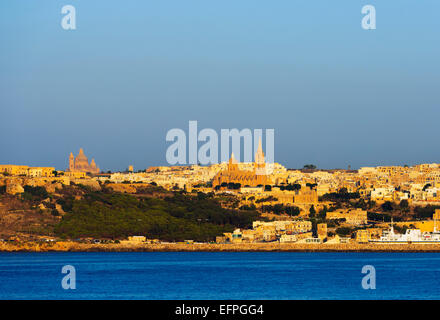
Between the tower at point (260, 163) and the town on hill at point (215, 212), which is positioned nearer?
the town on hill at point (215, 212)

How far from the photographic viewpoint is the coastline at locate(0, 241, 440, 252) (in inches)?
2918

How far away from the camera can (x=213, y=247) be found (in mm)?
75625

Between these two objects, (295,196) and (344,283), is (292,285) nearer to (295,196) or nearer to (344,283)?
(344,283)

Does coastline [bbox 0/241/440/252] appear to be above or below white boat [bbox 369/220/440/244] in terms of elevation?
below

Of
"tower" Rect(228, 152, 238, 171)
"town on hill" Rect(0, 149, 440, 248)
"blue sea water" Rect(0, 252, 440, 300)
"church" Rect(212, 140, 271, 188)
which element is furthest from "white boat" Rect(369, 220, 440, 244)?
"tower" Rect(228, 152, 238, 171)

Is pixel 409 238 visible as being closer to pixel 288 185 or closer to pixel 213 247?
pixel 213 247

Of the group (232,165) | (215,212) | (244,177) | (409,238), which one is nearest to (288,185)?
(244,177)

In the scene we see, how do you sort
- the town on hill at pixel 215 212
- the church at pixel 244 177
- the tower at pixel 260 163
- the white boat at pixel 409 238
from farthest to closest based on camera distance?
the tower at pixel 260 163 → the church at pixel 244 177 → the town on hill at pixel 215 212 → the white boat at pixel 409 238

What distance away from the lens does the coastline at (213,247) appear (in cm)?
7412

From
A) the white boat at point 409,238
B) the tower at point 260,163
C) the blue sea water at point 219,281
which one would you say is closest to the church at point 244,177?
the tower at point 260,163

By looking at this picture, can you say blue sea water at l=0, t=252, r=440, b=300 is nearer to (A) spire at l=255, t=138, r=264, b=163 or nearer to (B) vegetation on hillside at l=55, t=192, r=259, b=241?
(B) vegetation on hillside at l=55, t=192, r=259, b=241

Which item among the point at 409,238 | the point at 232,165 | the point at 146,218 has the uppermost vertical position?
the point at 232,165

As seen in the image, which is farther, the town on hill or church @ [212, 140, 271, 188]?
church @ [212, 140, 271, 188]

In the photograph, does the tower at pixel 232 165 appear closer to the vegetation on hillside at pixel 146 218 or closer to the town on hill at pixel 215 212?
the town on hill at pixel 215 212
